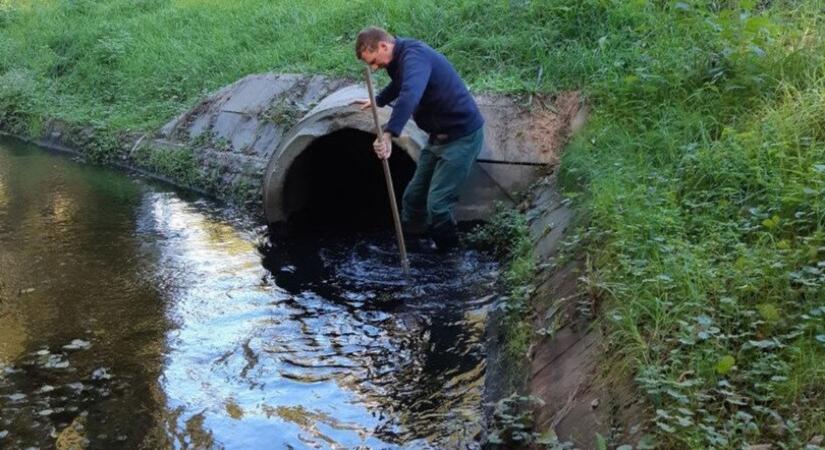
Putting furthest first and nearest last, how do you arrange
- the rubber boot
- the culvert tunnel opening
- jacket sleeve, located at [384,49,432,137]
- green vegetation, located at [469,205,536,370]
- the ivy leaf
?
the culvert tunnel opening
the rubber boot
jacket sleeve, located at [384,49,432,137]
green vegetation, located at [469,205,536,370]
the ivy leaf

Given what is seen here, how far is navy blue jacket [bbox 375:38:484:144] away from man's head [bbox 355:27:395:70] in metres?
0.10

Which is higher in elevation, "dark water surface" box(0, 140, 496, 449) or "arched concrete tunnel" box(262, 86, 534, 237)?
"arched concrete tunnel" box(262, 86, 534, 237)

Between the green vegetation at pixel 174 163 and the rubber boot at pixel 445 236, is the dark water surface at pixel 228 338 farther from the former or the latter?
the green vegetation at pixel 174 163

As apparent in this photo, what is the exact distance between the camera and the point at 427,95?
7.18 m

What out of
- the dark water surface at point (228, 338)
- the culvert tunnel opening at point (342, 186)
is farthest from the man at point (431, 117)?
the culvert tunnel opening at point (342, 186)

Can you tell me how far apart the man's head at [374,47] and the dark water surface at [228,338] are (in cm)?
181

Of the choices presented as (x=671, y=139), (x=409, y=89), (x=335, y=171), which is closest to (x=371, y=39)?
(x=409, y=89)

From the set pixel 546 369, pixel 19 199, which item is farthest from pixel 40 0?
pixel 546 369

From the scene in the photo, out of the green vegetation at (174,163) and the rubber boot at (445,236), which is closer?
the rubber boot at (445,236)

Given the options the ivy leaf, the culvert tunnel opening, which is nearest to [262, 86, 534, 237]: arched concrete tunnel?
the culvert tunnel opening

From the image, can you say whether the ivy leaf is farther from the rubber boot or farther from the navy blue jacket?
the rubber boot

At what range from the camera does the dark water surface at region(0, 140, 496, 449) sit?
4914mm

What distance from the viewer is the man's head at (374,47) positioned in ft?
22.4

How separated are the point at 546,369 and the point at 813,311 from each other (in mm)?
1381
